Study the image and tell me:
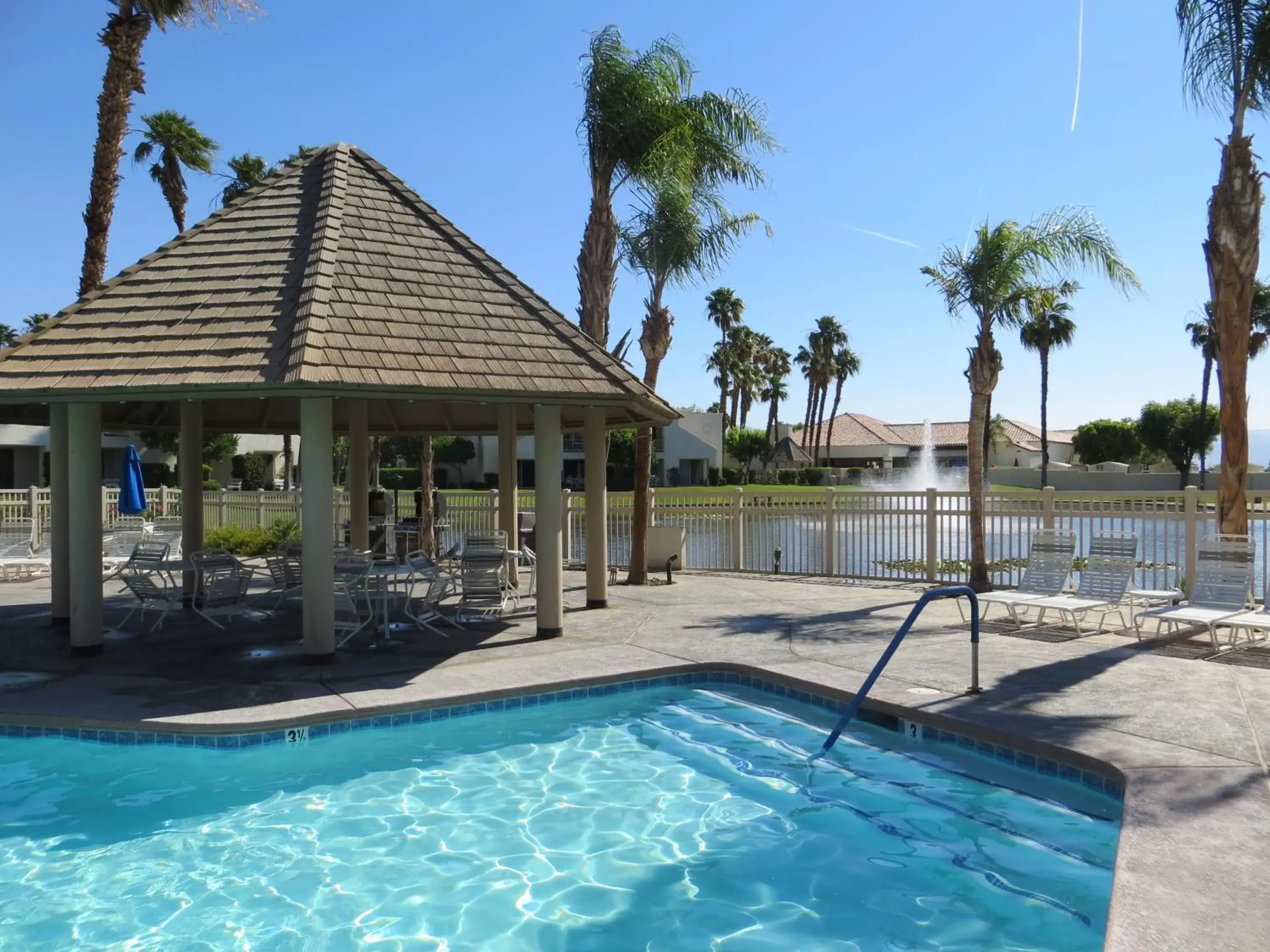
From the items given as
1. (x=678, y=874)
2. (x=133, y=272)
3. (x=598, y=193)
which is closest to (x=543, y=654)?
(x=678, y=874)

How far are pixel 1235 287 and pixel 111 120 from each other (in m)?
18.3

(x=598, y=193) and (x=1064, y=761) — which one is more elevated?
(x=598, y=193)

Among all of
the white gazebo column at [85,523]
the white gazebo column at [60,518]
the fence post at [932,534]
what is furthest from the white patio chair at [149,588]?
the fence post at [932,534]

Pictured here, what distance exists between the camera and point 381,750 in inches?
291

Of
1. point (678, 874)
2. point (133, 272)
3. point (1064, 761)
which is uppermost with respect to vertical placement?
point (133, 272)

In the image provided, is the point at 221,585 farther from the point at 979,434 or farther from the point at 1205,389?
the point at 1205,389

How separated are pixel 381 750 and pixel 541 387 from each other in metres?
3.99

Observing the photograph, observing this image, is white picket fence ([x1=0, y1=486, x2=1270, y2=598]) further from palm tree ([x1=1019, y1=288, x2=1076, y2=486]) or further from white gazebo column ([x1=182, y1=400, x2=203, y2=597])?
palm tree ([x1=1019, y1=288, x2=1076, y2=486])

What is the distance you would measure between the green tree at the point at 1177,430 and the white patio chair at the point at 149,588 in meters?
61.9

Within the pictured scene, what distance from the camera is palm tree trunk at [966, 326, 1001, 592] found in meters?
14.1

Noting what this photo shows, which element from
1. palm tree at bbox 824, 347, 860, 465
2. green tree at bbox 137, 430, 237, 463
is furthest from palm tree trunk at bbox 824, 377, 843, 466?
green tree at bbox 137, 430, 237, 463

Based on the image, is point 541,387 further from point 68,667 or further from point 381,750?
point 68,667

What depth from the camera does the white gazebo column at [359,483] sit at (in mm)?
15297

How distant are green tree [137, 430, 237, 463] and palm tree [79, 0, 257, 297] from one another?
27797mm
